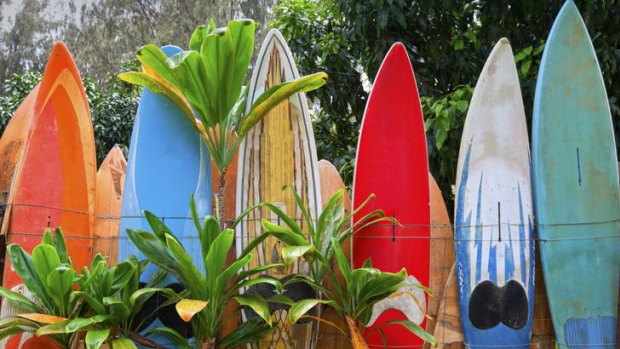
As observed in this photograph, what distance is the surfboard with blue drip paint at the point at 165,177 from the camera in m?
3.97

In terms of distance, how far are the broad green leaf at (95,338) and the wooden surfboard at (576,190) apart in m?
2.32

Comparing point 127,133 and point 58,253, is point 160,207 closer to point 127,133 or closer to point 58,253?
point 58,253

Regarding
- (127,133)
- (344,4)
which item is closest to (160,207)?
(344,4)

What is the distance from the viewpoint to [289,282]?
3693mm

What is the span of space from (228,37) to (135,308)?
146 cm

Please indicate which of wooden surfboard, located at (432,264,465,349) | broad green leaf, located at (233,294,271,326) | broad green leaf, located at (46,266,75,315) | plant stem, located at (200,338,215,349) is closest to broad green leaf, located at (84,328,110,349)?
broad green leaf, located at (46,266,75,315)

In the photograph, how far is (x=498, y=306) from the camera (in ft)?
12.9

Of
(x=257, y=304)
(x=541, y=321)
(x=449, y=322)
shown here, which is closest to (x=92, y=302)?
(x=257, y=304)

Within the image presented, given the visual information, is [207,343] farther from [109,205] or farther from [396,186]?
[396,186]

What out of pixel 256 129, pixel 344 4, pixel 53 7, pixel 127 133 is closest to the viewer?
pixel 256 129

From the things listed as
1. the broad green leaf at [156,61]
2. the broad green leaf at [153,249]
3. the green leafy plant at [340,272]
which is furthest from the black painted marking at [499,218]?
the broad green leaf at [156,61]

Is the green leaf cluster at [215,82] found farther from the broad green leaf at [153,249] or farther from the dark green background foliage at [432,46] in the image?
the dark green background foliage at [432,46]

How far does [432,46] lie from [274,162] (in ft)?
8.29

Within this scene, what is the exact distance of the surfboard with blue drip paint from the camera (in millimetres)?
3969
